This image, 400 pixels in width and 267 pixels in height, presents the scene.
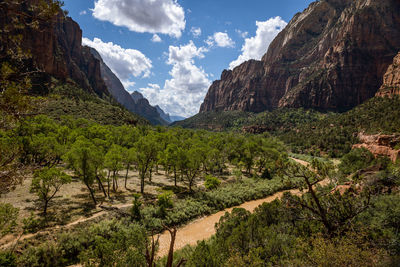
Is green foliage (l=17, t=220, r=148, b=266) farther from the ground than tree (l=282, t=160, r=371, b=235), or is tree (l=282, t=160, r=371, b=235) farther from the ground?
tree (l=282, t=160, r=371, b=235)

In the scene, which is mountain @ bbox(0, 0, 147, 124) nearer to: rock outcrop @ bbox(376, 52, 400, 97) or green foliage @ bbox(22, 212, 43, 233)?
green foliage @ bbox(22, 212, 43, 233)

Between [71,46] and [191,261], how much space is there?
189539mm

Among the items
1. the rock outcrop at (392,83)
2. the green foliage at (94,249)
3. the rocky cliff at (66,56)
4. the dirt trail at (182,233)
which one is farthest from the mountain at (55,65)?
the rock outcrop at (392,83)

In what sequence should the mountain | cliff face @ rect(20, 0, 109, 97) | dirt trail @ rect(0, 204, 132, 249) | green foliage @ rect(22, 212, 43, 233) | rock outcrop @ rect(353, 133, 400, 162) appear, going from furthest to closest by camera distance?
1. cliff face @ rect(20, 0, 109, 97)
2. rock outcrop @ rect(353, 133, 400, 162)
3. green foliage @ rect(22, 212, 43, 233)
4. dirt trail @ rect(0, 204, 132, 249)
5. the mountain

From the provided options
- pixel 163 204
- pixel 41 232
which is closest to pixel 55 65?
pixel 41 232

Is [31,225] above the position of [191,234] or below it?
above

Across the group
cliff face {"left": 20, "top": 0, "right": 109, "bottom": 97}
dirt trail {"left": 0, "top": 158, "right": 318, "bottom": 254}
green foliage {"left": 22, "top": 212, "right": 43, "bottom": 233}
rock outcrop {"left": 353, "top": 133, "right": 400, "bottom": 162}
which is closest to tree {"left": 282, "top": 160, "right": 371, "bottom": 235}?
→ dirt trail {"left": 0, "top": 158, "right": 318, "bottom": 254}

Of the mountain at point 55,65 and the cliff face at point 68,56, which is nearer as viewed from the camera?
the mountain at point 55,65

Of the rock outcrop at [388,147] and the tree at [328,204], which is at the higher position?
the rock outcrop at [388,147]

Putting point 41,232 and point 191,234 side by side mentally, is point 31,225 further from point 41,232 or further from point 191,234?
point 191,234

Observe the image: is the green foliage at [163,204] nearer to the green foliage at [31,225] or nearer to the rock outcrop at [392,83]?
the green foliage at [31,225]

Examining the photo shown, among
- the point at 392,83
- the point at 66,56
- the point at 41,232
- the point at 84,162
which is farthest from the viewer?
the point at 66,56

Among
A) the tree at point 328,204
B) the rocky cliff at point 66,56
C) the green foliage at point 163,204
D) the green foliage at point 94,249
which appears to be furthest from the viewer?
the rocky cliff at point 66,56

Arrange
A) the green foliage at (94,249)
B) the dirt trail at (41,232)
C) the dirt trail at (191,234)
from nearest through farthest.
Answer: the green foliage at (94,249), the dirt trail at (41,232), the dirt trail at (191,234)
